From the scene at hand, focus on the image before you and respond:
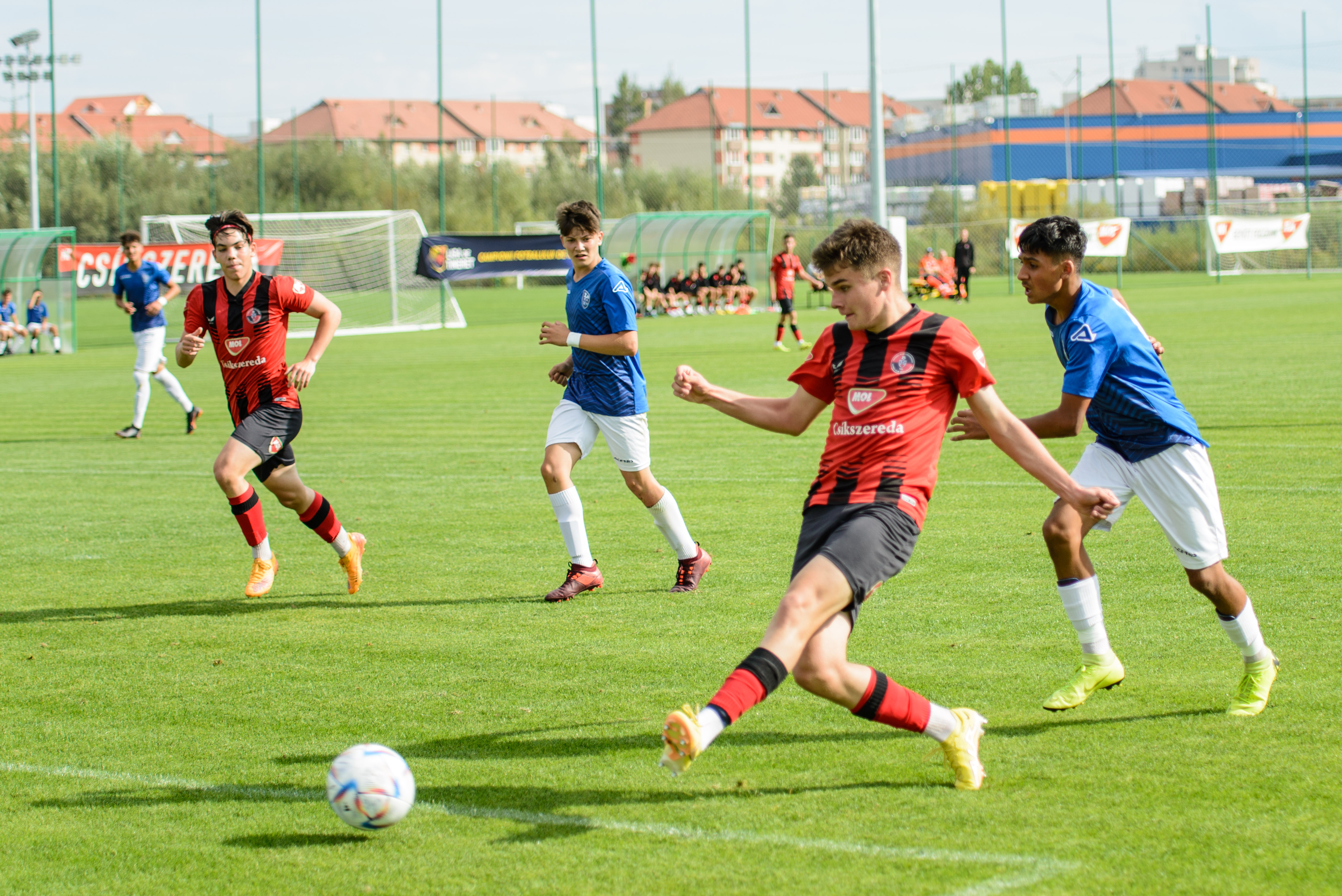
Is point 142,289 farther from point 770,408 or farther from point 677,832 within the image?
point 677,832

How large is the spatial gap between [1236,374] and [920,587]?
11880 millimetres

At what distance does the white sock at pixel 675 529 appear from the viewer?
7.75 metres

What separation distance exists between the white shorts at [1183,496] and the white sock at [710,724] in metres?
2.11

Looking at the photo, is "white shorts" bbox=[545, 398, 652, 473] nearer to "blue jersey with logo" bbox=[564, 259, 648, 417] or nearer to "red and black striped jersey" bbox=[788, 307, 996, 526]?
"blue jersey with logo" bbox=[564, 259, 648, 417]

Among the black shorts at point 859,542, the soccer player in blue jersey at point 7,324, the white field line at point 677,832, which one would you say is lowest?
the white field line at point 677,832

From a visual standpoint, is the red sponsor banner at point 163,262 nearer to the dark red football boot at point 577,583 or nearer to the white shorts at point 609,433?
the white shorts at point 609,433

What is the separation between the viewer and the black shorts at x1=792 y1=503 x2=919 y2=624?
4.29 metres

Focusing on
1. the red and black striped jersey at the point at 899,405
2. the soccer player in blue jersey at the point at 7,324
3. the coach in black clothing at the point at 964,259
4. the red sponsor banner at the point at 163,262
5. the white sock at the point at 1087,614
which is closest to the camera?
the red and black striped jersey at the point at 899,405

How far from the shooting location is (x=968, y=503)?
396 inches

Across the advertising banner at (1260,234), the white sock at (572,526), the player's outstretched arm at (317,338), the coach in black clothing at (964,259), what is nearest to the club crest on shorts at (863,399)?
the white sock at (572,526)

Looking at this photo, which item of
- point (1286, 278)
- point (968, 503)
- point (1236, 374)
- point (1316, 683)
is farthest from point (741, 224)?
point (1316, 683)

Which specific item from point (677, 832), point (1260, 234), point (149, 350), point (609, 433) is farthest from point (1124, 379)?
point (1260, 234)

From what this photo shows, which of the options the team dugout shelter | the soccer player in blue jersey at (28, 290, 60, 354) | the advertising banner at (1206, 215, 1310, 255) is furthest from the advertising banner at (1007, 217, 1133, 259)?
the soccer player in blue jersey at (28, 290, 60, 354)

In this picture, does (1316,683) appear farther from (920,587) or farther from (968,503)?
(968,503)
